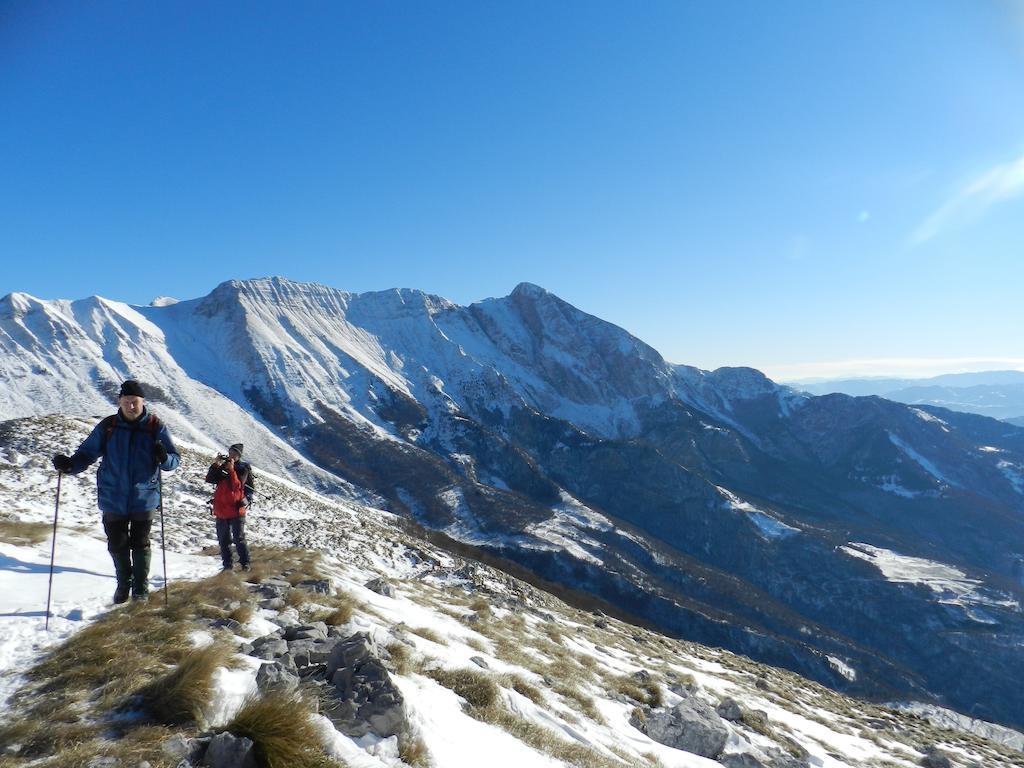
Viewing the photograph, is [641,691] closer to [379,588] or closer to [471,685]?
[471,685]

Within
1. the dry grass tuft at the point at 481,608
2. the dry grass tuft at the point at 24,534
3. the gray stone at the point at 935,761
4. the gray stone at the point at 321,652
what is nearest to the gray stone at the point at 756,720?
the gray stone at the point at 935,761

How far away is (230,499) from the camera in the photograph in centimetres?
1202

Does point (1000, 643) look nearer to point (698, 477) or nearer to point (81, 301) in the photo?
point (698, 477)

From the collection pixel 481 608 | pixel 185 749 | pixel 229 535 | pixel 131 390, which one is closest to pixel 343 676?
pixel 185 749

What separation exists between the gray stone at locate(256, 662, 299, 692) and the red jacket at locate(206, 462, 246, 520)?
763 centimetres

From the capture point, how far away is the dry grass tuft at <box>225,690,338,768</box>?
3.77 m

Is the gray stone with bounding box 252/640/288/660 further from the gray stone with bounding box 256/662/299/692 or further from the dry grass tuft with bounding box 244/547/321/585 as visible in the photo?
the dry grass tuft with bounding box 244/547/321/585

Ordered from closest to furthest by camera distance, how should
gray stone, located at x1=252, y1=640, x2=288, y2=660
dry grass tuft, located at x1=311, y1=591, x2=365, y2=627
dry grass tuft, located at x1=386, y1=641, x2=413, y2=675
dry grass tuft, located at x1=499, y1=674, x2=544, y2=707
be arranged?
gray stone, located at x1=252, y1=640, x2=288, y2=660
dry grass tuft, located at x1=386, y1=641, x2=413, y2=675
dry grass tuft, located at x1=499, y1=674, x2=544, y2=707
dry grass tuft, located at x1=311, y1=591, x2=365, y2=627

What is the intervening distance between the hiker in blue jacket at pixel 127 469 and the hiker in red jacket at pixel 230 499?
11.9 ft

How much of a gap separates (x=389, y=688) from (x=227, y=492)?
8587mm

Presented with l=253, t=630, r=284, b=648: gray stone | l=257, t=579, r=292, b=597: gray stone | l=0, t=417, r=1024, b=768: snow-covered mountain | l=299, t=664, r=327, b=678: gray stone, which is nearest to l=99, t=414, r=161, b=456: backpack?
l=0, t=417, r=1024, b=768: snow-covered mountain

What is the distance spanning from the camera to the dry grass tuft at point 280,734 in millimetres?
3773

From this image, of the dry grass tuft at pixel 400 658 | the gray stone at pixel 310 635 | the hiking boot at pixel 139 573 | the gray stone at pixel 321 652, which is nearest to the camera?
the gray stone at pixel 321 652

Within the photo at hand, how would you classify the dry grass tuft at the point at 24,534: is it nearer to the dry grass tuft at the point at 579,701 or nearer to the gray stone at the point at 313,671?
the gray stone at the point at 313,671
